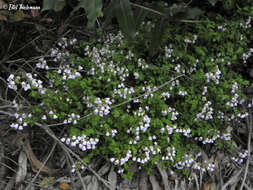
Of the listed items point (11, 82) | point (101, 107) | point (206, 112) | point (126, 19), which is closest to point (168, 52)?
point (206, 112)

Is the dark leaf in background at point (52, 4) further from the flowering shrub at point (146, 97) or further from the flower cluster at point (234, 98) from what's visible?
the flower cluster at point (234, 98)

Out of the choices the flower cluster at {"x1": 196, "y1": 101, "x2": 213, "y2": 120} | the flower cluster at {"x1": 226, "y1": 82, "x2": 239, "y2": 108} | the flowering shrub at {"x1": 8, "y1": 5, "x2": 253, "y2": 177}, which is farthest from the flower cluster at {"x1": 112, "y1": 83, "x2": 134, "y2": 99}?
the flower cluster at {"x1": 226, "y1": 82, "x2": 239, "y2": 108}

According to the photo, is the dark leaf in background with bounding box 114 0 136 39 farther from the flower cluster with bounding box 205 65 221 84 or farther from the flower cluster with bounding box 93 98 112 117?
the flower cluster with bounding box 205 65 221 84

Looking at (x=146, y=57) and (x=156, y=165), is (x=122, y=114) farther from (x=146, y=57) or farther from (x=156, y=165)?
(x=146, y=57)

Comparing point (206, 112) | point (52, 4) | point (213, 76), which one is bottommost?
point (206, 112)

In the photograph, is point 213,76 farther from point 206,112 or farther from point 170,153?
point 170,153

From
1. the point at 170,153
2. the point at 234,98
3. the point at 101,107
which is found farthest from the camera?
the point at 234,98

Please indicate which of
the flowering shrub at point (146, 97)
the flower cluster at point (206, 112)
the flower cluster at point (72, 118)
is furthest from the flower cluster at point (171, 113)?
the flower cluster at point (72, 118)

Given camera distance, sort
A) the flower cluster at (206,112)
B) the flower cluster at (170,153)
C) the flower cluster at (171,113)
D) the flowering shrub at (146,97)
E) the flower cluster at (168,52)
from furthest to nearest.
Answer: the flower cluster at (168,52)
the flower cluster at (206,112)
the flower cluster at (171,113)
the flower cluster at (170,153)
the flowering shrub at (146,97)

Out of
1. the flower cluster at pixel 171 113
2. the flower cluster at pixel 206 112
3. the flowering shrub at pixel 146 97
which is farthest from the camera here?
the flower cluster at pixel 206 112
